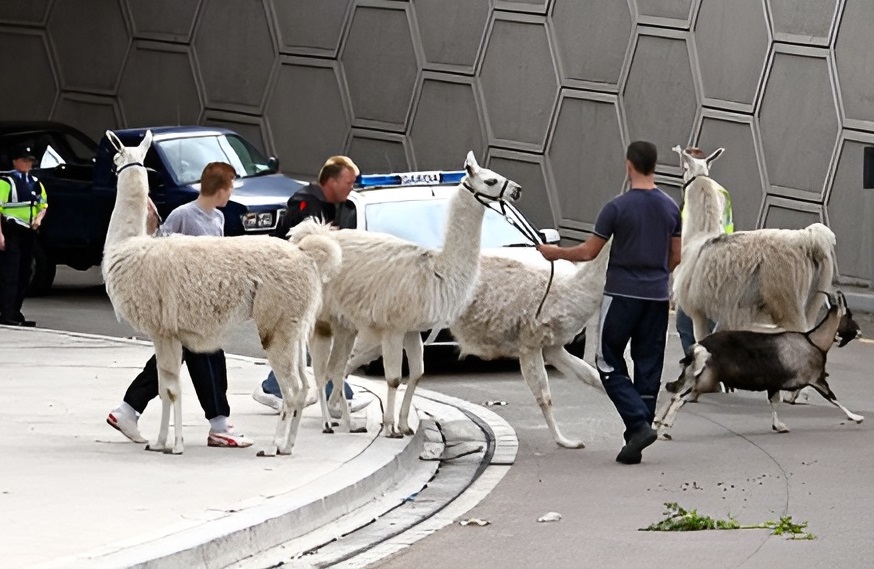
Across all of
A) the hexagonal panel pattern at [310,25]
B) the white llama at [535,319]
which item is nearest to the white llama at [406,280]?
the white llama at [535,319]

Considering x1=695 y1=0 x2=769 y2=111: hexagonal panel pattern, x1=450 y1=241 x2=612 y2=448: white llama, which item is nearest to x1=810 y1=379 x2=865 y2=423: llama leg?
x1=450 y1=241 x2=612 y2=448: white llama

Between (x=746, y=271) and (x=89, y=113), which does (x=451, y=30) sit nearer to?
(x=89, y=113)

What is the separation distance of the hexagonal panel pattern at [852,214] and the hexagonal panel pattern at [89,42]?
14279 millimetres

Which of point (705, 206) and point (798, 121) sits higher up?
point (798, 121)

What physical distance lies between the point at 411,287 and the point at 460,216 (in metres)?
0.58

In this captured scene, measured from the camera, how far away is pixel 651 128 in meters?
21.7

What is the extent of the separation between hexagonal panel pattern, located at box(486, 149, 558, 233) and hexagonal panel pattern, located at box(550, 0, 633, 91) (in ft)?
4.11

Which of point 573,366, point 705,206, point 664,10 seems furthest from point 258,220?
point 573,366

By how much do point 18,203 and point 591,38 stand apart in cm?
→ 888

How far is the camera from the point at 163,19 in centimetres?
2838

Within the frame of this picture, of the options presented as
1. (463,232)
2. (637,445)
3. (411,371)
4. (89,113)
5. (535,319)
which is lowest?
(637,445)

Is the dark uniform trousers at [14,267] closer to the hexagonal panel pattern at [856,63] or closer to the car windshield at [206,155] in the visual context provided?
the car windshield at [206,155]

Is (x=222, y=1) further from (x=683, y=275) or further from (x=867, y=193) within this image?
(x=683, y=275)

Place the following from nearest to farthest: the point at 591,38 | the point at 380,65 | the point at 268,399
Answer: the point at 268,399
the point at 591,38
the point at 380,65
